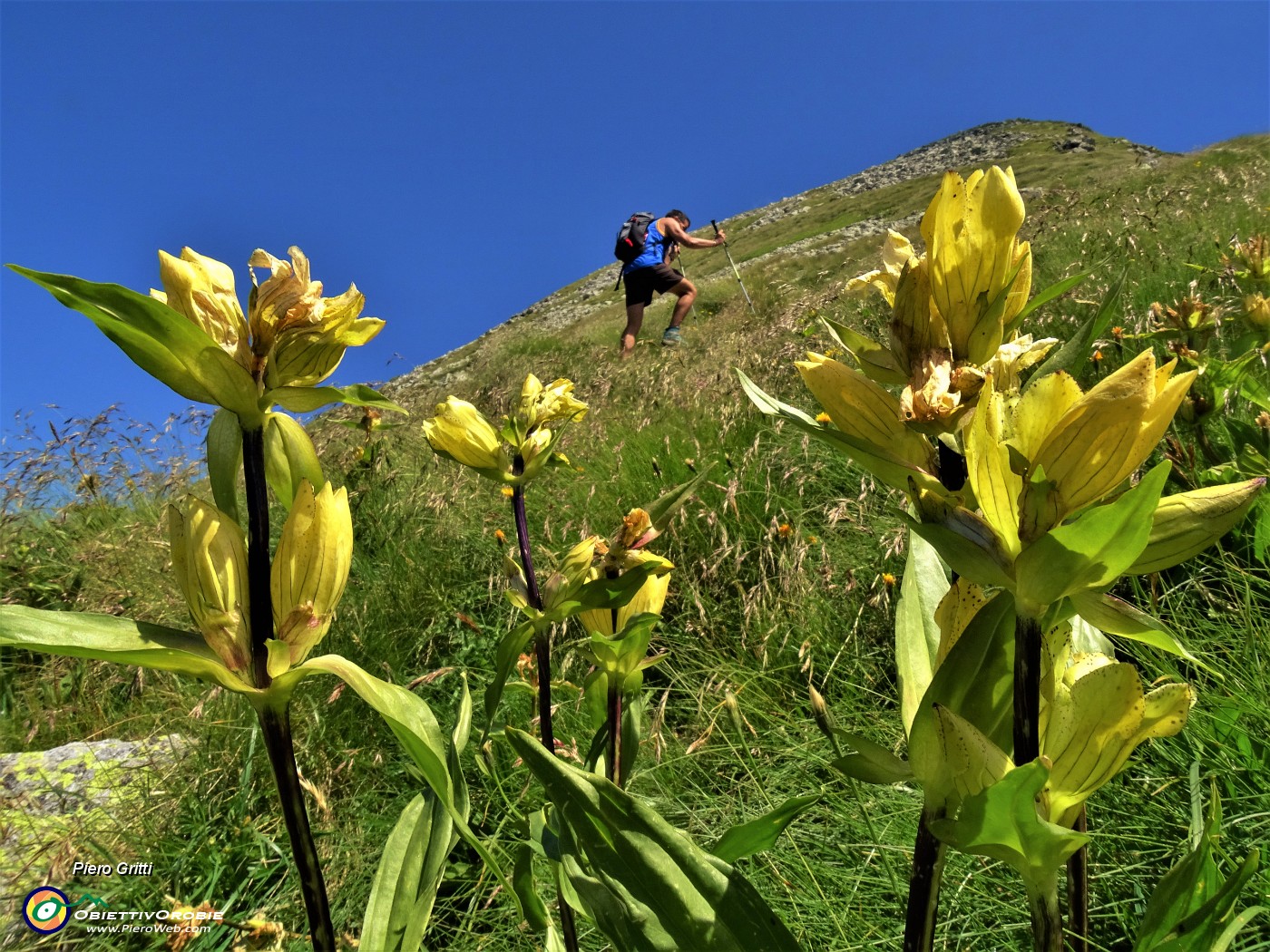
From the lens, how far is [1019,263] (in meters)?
0.72

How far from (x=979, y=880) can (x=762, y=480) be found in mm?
2128

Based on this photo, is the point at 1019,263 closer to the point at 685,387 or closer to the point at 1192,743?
the point at 1192,743

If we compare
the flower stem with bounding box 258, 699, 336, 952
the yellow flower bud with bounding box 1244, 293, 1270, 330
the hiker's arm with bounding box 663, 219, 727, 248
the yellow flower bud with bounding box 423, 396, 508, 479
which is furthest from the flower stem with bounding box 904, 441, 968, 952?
the hiker's arm with bounding box 663, 219, 727, 248

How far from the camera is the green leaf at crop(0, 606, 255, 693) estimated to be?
67cm

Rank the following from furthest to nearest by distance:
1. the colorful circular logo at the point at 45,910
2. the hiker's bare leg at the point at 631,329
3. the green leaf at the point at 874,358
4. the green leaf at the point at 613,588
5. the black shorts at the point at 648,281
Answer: the black shorts at the point at 648,281, the hiker's bare leg at the point at 631,329, the colorful circular logo at the point at 45,910, the green leaf at the point at 613,588, the green leaf at the point at 874,358

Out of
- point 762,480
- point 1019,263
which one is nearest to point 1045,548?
point 1019,263

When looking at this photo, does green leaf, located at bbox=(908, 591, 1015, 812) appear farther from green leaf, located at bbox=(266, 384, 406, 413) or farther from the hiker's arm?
the hiker's arm

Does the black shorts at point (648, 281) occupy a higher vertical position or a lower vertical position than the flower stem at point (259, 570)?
higher

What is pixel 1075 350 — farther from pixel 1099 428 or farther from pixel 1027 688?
pixel 1027 688

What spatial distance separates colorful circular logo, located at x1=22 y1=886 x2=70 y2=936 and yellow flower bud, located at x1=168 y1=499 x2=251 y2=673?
1.78 m

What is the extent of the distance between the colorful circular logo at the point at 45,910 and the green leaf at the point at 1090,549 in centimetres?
246

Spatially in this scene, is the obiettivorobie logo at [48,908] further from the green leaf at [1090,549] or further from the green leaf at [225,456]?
the green leaf at [1090,549]

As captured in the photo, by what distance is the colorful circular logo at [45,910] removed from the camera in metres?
1.87

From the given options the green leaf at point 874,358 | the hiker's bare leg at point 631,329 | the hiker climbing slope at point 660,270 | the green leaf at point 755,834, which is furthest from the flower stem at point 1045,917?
the hiker climbing slope at point 660,270
